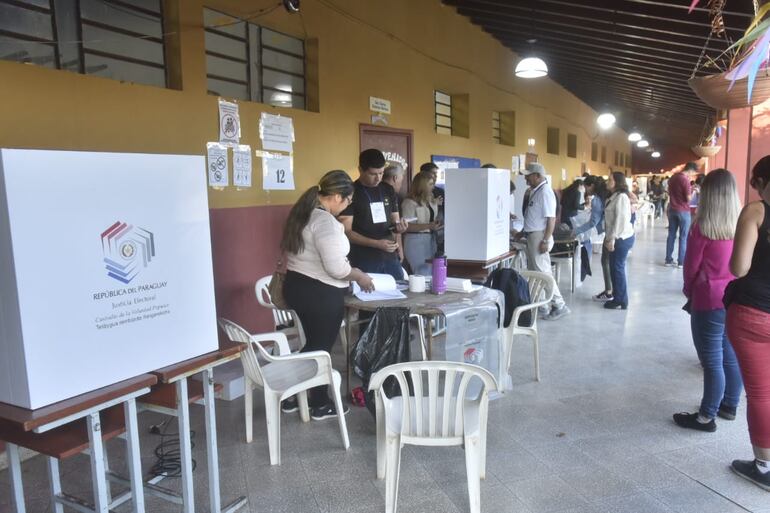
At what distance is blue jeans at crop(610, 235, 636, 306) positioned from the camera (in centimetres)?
558

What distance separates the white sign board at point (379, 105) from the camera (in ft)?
18.3

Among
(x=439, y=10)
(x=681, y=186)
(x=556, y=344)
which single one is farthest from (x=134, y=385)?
(x=681, y=186)

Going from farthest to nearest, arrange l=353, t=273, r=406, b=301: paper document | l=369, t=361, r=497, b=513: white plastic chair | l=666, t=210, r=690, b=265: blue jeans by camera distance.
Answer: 1. l=666, t=210, r=690, b=265: blue jeans
2. l=353, t=273, r=406, b=301: paper document
3. l=369, t=361, r=497, b=513: white plastic chair

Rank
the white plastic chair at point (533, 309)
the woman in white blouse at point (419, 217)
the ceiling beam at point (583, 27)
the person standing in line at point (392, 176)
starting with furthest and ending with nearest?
the ceiling beam at point (583, 27), the woman in white blouse at point (419, 217), the person standing in line at point (392, 176), the white plastic chair at point (533, 309)

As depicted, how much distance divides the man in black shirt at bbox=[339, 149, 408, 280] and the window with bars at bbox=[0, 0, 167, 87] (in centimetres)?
150

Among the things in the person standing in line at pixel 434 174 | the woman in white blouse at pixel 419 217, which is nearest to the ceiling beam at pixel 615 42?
the person standing in line at pixel 434 174

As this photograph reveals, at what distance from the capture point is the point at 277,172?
14.6ft

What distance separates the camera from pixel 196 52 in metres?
3.70

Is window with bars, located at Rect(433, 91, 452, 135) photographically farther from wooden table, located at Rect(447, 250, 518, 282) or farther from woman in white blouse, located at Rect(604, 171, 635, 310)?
wooden table, located at Rect(447, 250, 518, 282)

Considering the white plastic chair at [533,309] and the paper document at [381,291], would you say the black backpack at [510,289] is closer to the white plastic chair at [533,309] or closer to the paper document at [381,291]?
the white plastic chair at [533,309]

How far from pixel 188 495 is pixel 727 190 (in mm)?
2833

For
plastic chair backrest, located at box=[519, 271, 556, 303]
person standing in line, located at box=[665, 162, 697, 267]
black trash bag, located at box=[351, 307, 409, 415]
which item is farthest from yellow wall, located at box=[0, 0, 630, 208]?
person standing in line, located at box=[665, 162, 697, 267]

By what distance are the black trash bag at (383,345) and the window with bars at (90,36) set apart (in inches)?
88.3

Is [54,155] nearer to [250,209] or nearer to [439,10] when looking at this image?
[250,209]
